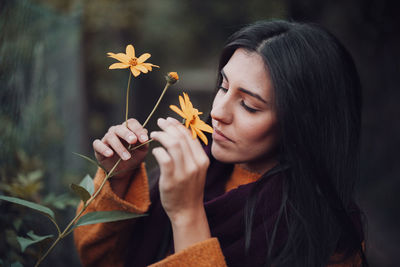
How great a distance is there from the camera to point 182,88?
669cm

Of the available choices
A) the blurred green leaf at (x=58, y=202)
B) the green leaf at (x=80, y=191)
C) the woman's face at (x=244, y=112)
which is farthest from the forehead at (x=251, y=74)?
the blurred green leaf at (x=58, y=202)

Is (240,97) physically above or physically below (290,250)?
above

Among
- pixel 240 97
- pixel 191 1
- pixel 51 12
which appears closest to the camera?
pixel 240 97

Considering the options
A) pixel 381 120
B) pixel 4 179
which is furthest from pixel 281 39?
pixel 381 120

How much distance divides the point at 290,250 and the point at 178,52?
5.84 metres

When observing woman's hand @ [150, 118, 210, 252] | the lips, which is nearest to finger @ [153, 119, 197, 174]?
woman's hand @ [150, 118, 210, 252]

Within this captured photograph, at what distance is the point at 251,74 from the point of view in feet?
2.94

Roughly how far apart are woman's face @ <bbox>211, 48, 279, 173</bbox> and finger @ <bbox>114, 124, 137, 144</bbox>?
235mm

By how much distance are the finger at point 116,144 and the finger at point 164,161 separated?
134mm

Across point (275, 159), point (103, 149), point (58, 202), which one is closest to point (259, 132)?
point (275, 159)

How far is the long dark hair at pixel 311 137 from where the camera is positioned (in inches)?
36.1

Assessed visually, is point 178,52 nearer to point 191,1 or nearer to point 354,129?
point 191,1

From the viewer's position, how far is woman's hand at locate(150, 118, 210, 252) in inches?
28.2

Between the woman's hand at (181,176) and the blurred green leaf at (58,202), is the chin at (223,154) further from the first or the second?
the blurred green leaf at (58,202)
